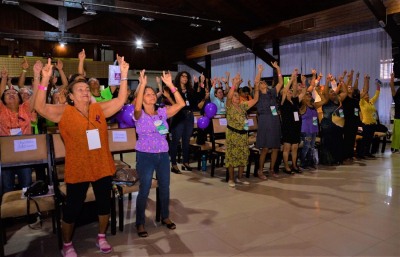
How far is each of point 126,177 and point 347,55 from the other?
8.42m

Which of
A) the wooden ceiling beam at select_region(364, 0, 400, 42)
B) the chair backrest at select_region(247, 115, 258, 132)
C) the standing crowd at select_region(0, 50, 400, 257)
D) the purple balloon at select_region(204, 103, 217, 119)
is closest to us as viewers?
the standing crowd at select_region(0, 50, 400, 257)

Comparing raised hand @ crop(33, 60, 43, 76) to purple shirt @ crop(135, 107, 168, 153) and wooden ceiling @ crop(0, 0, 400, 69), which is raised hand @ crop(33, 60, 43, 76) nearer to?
purple shirt @ crop(135, 107, 168, 153)

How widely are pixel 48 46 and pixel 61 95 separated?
12.1m

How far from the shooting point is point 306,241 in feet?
9.61

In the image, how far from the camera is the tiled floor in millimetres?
2805

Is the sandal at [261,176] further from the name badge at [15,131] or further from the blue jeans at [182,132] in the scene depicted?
the name badge at [15,131]

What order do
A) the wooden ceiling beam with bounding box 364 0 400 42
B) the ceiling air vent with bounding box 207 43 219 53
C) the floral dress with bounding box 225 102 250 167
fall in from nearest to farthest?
1. the floral dress with bounding box 225 102 250 167
2. the wooden ceiling beam with bounding box 364 0 400 42
3. the ceiling air vent with bounding box 207 43 219 53

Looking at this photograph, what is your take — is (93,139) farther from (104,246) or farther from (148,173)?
(104,246)

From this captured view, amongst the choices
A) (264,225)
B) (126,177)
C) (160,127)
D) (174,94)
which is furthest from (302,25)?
(126,177)

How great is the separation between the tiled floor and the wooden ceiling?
486cm

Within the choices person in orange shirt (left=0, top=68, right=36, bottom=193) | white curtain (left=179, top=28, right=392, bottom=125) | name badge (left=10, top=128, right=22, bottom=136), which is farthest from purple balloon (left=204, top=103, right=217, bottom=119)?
white curtain (left=179, top=28, right=392, bottom=125)

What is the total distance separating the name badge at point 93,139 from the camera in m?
2.52

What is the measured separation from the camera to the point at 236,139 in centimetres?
471

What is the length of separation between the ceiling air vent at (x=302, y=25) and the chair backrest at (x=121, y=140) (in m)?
6.87
